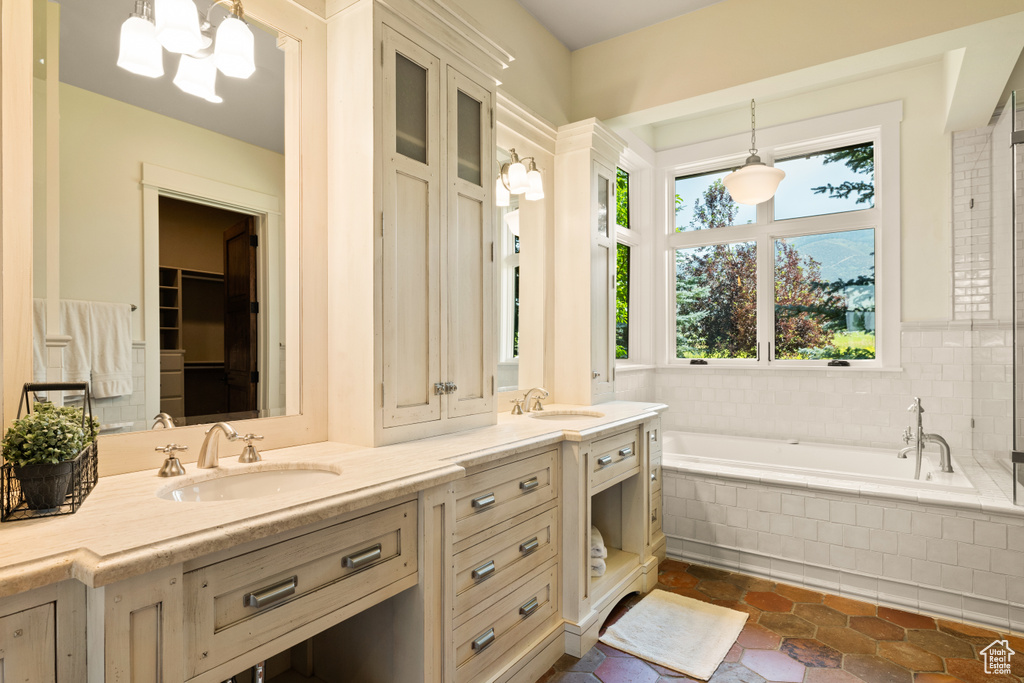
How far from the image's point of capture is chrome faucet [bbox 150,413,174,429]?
4.86 ft

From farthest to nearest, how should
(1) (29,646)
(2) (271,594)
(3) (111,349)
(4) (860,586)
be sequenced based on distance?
(4) (860,586)
(3) (111,349)
(2) (271,594)
(1) (29,646)

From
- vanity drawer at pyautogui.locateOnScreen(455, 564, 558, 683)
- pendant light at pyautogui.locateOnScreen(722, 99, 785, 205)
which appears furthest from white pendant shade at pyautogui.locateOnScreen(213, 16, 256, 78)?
pendant light at pyautogui.locateOnScreen(722, 99, 785, 205)

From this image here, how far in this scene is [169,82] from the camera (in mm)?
1497

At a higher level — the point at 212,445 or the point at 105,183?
the point at 105,183

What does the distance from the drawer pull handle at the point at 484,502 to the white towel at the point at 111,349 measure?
103 cm

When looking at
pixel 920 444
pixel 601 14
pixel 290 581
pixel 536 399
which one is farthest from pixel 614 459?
pixel 601 14

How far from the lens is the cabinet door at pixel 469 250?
82.3 inches

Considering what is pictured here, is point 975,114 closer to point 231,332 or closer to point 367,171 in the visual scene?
point 367,171

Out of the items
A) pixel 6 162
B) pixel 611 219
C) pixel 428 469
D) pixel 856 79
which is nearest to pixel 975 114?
pixel 856 79

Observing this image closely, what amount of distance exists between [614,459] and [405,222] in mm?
1467

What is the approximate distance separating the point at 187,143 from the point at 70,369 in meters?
0.69

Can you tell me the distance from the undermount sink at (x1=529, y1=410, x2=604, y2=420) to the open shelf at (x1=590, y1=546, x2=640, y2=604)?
2.39 feet

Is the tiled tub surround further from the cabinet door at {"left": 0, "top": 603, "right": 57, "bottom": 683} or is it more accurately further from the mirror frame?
the cabinet door at {"left": 0, "top": 603, "right": 57, "bottom": 683}

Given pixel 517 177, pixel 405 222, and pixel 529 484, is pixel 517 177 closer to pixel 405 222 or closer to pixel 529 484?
pixel 405 222
